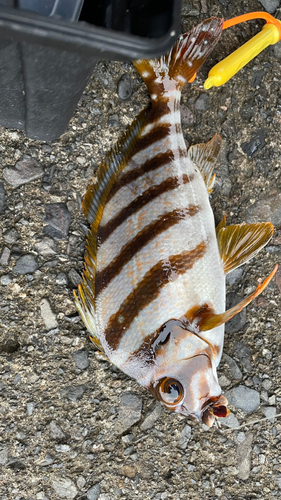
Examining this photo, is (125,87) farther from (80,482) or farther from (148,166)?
(80,482)

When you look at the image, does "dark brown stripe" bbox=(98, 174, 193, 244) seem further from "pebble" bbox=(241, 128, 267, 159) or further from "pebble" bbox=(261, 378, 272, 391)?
"pebble" bbox=(261, 378, 272, 391)

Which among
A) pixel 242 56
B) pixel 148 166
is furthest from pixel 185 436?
pixel 242 56

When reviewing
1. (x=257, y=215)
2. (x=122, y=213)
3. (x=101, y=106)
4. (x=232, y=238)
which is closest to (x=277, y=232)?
(x=257, y=215)

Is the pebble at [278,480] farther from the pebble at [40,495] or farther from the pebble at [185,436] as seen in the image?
the pebble at [40,495]

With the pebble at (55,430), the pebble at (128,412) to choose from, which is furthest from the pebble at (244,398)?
the pebble at (55,430)

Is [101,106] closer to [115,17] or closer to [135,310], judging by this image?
[115,17]

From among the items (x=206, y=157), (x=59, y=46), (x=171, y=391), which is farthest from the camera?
(x=206, y=157)
